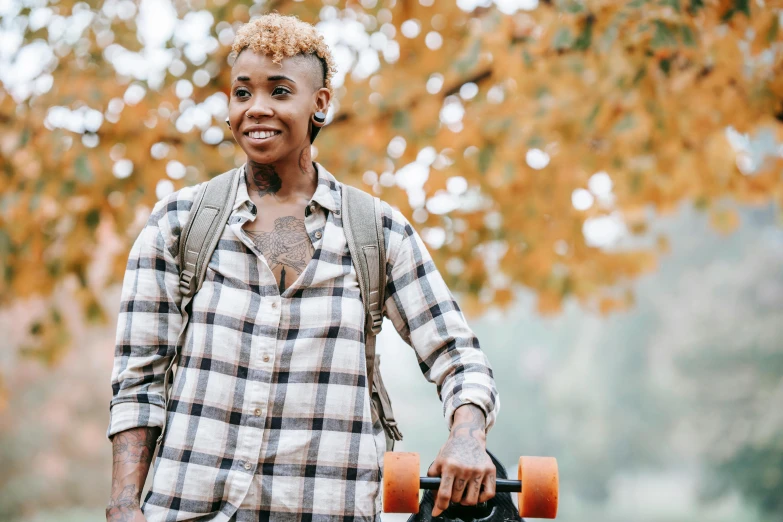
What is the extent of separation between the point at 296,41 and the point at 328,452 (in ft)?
3.49

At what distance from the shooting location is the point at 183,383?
209 cm

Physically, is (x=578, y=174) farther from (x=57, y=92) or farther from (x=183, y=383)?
(x=183, y=383)

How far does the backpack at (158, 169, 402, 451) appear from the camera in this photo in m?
2.15

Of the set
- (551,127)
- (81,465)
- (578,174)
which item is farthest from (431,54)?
(81,465)

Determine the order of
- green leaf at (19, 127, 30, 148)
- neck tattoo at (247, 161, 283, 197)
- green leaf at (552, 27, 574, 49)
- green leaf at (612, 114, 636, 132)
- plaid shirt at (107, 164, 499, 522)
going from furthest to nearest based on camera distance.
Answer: green leaf at (19, 127, 30, 148) → green leaf at (612, 114, 636, 132) → green leaf at (552, 27, 574, 49) → neck tattoo at (247, 161, 283, 197) → plaid shirt at (107, 164, 499, 522)

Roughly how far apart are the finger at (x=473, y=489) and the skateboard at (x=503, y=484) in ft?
0.20

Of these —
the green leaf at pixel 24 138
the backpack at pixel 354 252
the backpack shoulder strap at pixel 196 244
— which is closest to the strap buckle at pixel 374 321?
the backpack at pixel 354 252

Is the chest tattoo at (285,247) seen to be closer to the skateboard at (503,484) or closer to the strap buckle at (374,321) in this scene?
the strap buckle at (374,321)

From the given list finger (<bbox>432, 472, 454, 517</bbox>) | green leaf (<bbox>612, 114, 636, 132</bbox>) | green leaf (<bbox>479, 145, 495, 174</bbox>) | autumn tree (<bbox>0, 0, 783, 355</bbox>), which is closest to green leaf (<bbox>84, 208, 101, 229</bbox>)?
autumn tree (<bbox>0, 0, 783, 355</bbox>)

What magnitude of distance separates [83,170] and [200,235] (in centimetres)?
277

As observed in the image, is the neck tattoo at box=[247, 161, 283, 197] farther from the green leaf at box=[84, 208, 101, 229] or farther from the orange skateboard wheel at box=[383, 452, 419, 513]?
the green leaf at box=[84, 208, 101, 229]

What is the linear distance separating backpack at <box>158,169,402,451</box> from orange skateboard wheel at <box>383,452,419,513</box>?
0.96 ft

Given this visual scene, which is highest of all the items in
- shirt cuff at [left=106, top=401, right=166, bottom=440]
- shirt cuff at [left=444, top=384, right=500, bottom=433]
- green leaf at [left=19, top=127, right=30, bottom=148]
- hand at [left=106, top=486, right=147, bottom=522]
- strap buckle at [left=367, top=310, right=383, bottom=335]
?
green leaf at [left=19, top=127, right=30, bottom=148]

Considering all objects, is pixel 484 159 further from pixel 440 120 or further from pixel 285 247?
pixel 285 247
